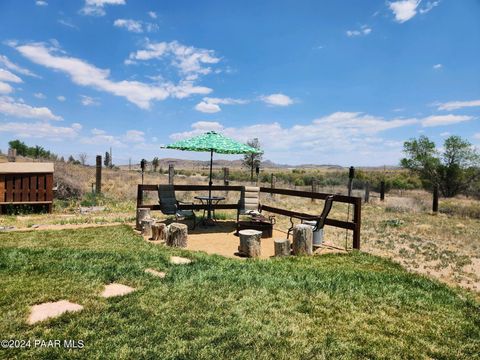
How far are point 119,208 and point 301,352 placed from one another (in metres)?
10.7

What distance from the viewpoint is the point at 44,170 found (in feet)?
36.1

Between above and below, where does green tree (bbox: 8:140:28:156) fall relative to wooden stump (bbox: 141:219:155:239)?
above

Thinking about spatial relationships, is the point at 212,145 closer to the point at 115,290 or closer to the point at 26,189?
the point at 115,290

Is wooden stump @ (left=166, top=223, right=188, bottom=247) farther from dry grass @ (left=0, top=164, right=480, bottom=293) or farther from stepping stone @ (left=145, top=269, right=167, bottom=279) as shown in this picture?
dry grass @ (left=0, top=164, right=480, bottom=293)

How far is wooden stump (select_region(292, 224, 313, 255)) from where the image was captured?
6.48 meters

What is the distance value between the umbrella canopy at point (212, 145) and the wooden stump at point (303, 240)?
2888mm

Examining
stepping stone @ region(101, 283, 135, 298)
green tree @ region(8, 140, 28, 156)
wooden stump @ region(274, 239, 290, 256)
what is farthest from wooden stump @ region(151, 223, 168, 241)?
green tree @ region(8, 140, 28, 156)

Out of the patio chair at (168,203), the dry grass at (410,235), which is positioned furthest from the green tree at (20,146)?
the patio chair at (168,203)

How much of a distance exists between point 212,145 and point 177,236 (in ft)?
9.64

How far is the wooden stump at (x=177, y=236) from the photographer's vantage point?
6699mm

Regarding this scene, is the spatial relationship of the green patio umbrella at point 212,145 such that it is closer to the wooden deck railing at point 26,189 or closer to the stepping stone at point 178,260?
the stepping stone at point 178,260

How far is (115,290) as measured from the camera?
3.96 meters

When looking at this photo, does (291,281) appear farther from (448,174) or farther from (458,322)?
(448,174)

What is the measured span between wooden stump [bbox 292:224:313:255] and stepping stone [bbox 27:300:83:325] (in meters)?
4.14
